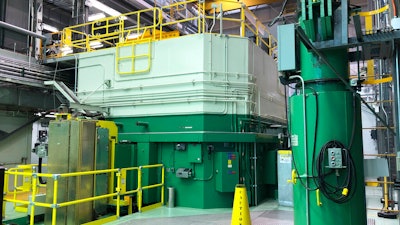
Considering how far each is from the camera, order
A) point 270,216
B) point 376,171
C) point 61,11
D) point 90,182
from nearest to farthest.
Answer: point 376,171 → point 90,182 → point 270,216 → point 61,11

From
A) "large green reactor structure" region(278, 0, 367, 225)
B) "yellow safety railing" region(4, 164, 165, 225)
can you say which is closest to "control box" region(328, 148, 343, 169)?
"large green reactor structure" region(278, 0, 367, 225)

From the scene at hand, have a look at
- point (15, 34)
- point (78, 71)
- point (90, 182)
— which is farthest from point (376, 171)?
point (15, 34)

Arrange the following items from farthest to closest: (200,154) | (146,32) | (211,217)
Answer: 1. (146,32)
2. (200,154)
3. (211,217)

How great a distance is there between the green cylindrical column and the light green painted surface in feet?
14.3

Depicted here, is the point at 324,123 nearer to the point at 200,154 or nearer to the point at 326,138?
the point at 326,138

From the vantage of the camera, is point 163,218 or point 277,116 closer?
point 163,218

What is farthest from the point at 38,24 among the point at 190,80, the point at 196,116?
the point at 196,116

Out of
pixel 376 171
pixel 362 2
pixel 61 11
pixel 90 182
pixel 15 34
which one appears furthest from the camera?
pixel 61 11

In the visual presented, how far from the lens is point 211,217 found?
7.40 meters

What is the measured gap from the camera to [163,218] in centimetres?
722

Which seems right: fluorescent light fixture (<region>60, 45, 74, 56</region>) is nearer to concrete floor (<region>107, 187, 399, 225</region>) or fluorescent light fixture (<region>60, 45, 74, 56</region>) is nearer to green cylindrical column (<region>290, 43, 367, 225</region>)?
concrete floor (<region>107, 187, 399, 225</region>)

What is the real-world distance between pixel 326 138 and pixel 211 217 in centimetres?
397

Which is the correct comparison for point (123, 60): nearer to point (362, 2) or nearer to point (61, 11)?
point (61, 11)

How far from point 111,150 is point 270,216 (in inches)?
158
